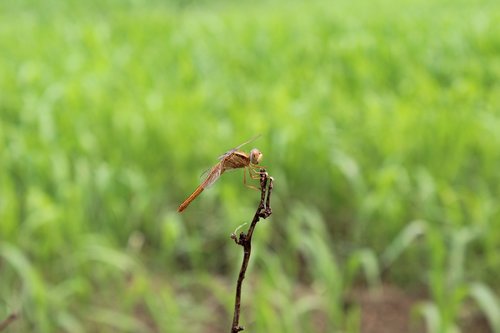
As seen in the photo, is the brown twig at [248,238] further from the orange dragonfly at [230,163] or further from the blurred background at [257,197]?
the blurred background at [257,197]

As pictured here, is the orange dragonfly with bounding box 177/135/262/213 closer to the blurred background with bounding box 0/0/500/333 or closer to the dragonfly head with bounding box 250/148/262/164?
the dragonfly head with bounding box 250/148/262/164

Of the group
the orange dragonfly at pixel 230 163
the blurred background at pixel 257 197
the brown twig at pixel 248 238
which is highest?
the blurred background at pixel 257 197

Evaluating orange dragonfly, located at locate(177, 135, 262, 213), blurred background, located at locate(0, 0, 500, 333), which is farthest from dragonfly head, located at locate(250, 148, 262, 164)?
blurred background, located at locate(0, 0, 500, 333)

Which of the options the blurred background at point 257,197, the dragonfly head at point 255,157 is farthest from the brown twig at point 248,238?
the blurred background at point 257,197

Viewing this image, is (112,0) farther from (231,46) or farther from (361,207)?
(361,207)

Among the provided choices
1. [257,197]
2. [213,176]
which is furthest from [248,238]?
[257,197]

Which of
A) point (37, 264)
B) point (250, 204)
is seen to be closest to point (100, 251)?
point (37, 264)

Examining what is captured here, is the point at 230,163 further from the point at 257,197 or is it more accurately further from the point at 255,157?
the point at 257,197
